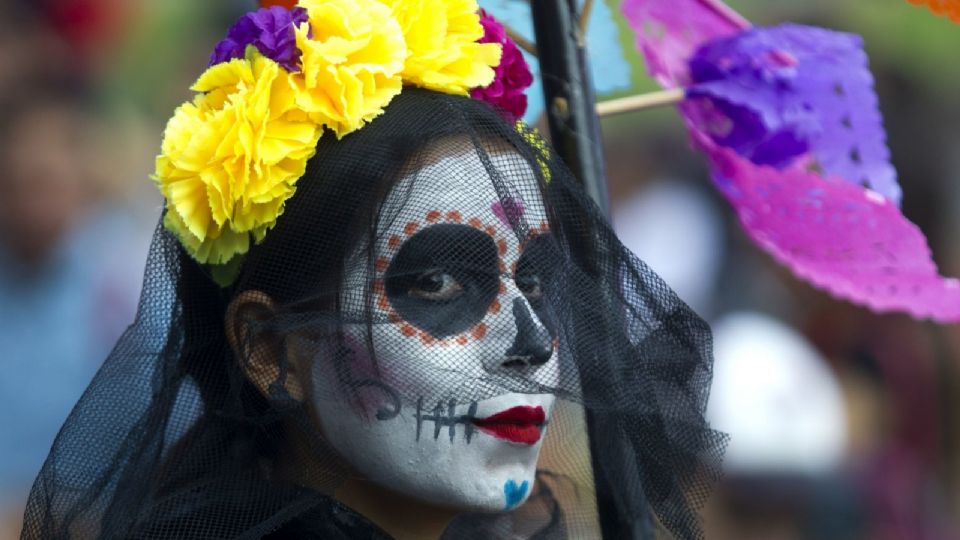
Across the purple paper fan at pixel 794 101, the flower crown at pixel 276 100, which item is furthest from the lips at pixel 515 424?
the purple paper fan at pixel 794 101

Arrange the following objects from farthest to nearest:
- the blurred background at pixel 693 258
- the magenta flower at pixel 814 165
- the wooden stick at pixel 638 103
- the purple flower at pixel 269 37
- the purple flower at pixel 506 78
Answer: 1. the blurred background at pixel 693 258
2. the magenta flower at pixel 814 165
3. the wooden stick at pixel 638 103
4. the purple flower at pixel 506 78
5. the purple flower at pixel 269 37

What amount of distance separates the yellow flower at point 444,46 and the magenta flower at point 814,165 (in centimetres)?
53

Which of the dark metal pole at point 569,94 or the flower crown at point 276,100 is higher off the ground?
the flower crown at point 276,100

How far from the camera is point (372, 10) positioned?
6.86 ft

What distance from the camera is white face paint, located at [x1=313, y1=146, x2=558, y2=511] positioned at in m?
1.94

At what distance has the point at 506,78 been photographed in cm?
229

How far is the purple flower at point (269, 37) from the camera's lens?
2.07 m

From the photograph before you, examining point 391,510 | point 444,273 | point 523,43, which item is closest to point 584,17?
point 523,43

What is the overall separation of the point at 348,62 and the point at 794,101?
2.93ft

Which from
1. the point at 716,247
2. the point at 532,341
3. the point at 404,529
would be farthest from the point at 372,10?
the point at 716,247

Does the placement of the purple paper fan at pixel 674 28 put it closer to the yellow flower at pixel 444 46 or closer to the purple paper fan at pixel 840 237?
the purple paper fan at pixel 840 237

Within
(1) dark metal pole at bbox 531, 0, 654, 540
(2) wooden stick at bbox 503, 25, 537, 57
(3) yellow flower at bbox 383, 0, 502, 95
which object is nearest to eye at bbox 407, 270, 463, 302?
(3) yellow flower at bbox 383, 0, 502, 95

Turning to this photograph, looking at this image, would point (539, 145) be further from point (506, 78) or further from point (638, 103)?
point (638, 103)

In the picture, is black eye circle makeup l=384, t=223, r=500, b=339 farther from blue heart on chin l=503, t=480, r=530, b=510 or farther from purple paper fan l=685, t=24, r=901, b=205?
purple paper fan l=685, t=24, r=901, b=205
